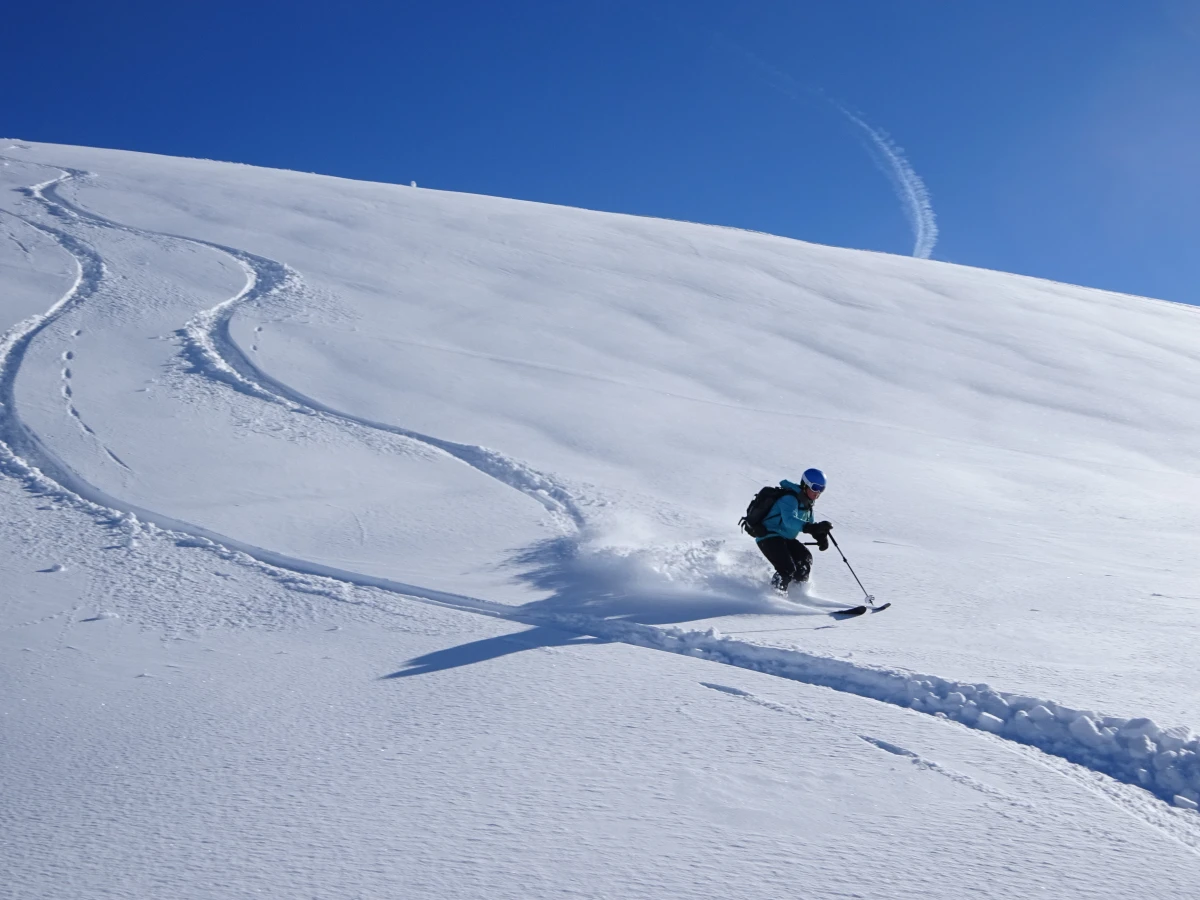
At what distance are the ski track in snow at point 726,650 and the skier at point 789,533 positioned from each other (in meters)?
1.24

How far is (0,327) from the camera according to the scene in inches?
452

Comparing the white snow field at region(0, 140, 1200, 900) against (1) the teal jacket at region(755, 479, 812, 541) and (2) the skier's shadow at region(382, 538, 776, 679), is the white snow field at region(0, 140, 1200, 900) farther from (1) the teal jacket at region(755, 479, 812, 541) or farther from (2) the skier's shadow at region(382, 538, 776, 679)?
(1) the teal jacket at region(755, 479, 812, 541)

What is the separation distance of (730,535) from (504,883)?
15.4 feet

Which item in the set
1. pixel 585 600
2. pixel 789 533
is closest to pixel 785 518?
pixel 789 533

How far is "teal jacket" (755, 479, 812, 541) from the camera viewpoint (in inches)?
251

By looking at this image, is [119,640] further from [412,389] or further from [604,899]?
[412,389]

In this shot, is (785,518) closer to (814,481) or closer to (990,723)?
(814,481)

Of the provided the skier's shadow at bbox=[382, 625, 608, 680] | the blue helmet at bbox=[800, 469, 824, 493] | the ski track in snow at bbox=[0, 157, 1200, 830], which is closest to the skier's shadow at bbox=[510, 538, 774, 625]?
the ski track in snow at bbox=[0, 157, 1200, 830]

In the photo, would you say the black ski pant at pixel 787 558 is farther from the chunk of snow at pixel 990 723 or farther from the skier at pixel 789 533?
the chunk of snow at pixel 990 723

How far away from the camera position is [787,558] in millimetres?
6383

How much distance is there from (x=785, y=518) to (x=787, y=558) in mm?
272

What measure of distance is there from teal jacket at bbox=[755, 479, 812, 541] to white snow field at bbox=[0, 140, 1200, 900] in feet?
1.32

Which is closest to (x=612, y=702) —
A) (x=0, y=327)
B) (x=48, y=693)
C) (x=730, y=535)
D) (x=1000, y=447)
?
(x=48, y=693)

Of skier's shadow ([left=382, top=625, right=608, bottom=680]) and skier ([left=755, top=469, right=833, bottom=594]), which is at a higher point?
skier ([left=755, top=469, right=833, bottom=594])
